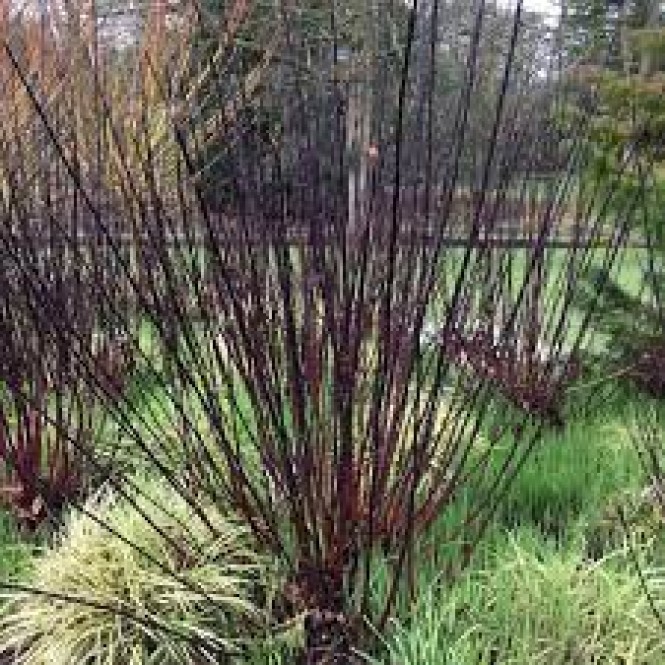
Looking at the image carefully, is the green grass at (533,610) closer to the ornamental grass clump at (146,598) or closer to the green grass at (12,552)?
the ornamental grass clump at (146,598)

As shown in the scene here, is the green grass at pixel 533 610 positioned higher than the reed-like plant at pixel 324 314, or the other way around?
the reed-like plant at pixel 324 314

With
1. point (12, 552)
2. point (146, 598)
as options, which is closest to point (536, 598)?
point (146, 598)

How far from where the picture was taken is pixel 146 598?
3.39 metres

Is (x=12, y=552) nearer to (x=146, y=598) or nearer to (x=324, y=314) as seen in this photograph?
(x=146, y=598)

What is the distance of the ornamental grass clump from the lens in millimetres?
3279

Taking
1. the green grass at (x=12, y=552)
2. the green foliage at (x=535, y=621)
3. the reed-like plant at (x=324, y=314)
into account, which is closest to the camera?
the green foliage at (x=535, y=621)

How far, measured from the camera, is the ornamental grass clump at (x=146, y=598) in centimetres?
328

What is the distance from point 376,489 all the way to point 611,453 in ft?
6.67

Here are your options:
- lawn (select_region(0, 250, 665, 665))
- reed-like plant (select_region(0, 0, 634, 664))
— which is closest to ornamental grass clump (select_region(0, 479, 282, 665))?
reed-like plant (select_region(0, 0, 634, 664))

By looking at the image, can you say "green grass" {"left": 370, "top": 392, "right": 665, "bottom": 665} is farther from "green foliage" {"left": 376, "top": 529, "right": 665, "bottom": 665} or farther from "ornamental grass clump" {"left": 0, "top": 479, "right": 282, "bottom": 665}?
"ornamental grass clump" {"left": 0, "top": 479, "right": 282, "bottom": 665}

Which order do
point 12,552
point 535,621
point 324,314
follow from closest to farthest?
point 535,621 < point 324,314 < point 12,552

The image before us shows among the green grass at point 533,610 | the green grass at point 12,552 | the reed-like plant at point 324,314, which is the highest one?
the reed-like plant at point 324,314

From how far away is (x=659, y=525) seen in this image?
12.9ft

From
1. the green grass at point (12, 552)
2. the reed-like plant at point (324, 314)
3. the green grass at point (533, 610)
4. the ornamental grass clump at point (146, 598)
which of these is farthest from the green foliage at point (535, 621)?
the green grass at point (12, 552)
